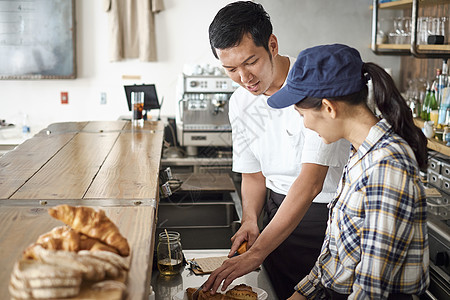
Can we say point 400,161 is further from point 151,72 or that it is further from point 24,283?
point 151,72

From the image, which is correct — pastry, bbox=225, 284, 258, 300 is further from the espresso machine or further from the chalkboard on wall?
the chalkboard on wall

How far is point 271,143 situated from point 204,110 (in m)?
2.24

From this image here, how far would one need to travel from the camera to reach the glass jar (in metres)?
1.79

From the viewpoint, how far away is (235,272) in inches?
63.5

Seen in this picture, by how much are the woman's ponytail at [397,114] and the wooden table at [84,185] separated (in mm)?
646

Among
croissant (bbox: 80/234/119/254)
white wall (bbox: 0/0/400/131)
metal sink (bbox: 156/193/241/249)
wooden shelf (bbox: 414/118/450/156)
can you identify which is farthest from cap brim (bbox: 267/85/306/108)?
white wall (bbox: 0/0/400/131)

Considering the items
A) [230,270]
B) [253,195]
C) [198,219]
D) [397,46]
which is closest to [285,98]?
[230,270]

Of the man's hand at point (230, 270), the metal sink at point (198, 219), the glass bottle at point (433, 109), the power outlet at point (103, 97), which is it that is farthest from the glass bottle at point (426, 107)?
the power outlet at point (103, 97)

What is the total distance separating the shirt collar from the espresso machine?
2.96 meters

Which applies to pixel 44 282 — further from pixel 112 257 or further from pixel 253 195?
pixel 253 195

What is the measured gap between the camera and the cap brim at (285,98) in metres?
1.44

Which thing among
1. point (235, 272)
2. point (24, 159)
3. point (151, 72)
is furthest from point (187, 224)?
point (151, 72)

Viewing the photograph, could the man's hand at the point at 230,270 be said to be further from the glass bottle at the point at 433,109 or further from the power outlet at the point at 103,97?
the power outlet at the point at 103,97

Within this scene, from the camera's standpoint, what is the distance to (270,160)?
2.20 m
